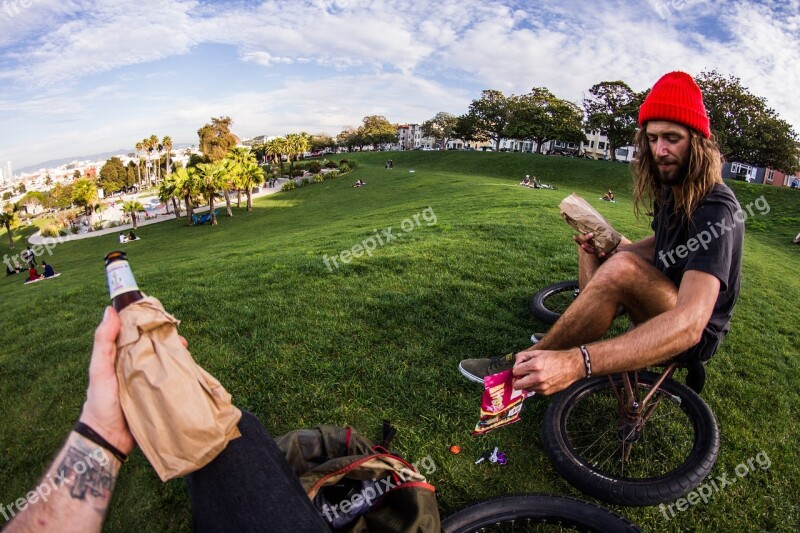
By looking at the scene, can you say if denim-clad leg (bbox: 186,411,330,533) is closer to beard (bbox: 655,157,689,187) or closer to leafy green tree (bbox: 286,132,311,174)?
beard (bbox: 655,157,689,187)

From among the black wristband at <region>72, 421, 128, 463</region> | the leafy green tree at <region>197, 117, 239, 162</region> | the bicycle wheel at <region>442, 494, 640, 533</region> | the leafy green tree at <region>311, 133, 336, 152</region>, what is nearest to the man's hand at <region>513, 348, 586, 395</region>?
the bicycle wheel at <region>442, 494, 640, 533</region>

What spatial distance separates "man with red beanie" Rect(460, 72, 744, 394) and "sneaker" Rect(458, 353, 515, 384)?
Result: 38mm

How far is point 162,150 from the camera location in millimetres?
100062

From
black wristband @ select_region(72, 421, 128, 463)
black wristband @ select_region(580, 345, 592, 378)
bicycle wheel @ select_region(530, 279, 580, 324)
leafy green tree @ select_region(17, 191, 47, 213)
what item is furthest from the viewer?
leafy green tree @ select_region(17, 191, 47, 213)

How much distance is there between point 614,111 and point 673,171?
57228mm

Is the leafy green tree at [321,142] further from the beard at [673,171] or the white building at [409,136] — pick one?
the beard at [673,171]

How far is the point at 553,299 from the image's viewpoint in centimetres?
562

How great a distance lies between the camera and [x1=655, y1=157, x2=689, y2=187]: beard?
9.19ft

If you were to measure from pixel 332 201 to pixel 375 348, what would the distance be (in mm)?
32905

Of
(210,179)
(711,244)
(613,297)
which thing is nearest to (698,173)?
(711,244)

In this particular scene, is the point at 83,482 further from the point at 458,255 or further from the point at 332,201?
the point at 332,201

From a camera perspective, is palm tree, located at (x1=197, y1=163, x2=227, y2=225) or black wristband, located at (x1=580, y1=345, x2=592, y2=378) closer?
black wristband, located at (x1=580, y1=345, x2=592, y2=378)

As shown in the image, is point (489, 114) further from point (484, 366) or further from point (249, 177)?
point (484, 366)

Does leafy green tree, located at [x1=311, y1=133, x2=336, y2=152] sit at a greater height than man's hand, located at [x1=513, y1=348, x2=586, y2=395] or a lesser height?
greater
